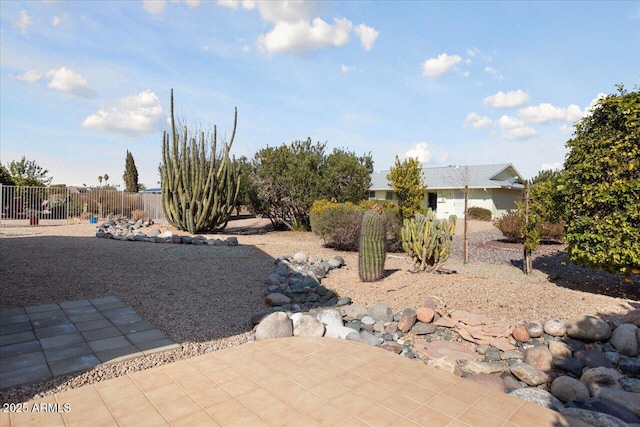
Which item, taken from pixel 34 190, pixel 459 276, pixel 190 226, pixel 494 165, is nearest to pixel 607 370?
pixel 459 276

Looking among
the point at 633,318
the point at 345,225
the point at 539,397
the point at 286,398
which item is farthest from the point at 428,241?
the point at 286,398

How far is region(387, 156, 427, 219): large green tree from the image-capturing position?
13.7m

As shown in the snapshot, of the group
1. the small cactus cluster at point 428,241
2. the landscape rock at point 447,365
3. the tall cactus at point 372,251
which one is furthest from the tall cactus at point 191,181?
the landscape rock at point 447,365

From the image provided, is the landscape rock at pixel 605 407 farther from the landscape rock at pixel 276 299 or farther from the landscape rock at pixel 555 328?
the landscape rock at pixel 276 299

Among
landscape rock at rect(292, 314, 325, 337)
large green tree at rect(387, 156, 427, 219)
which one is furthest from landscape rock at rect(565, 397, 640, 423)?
large green tree at rect(387, 156, 427, 219)

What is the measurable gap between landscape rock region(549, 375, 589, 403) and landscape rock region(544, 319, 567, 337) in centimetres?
135

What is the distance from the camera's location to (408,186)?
44.9 ft

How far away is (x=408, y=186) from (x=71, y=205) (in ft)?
63.5

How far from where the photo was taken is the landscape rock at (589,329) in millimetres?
4434

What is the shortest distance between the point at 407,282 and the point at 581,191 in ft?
12.6

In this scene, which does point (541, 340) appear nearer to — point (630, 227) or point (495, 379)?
point (495, 379)

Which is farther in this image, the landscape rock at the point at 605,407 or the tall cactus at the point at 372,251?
the tall cactus at the point at 372,251

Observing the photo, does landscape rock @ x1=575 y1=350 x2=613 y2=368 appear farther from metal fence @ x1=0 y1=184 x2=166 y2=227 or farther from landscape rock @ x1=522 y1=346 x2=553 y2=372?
metal fence @ x1=0 y1=184 x2=166 y2=227

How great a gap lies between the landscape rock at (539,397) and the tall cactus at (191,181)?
12.7m
